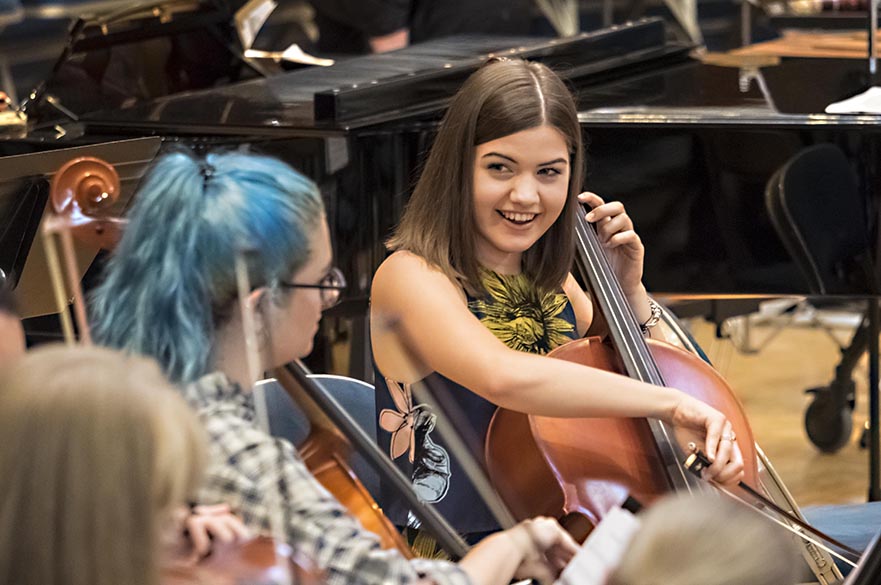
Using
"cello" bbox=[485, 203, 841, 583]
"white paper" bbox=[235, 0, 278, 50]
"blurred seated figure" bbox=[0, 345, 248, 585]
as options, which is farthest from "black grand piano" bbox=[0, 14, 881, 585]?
"blurred seated figure" bbox=[0, 345, 248, 585]

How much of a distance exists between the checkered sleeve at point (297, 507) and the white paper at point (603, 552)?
171 mm

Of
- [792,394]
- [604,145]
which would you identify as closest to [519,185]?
[604,145]

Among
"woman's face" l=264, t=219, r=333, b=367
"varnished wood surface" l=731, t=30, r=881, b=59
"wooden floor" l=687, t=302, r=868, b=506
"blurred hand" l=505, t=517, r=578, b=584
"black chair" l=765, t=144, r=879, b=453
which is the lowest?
"wooden floor" l=687, t=302, r=868, b=506

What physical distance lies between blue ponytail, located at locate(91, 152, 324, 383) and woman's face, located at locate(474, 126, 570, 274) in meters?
0.64

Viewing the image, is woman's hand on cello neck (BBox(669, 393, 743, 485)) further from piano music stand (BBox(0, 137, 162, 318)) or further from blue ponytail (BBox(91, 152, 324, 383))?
piano music stand (BBox(0, 137, 162, 318))

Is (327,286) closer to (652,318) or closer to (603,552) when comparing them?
(603,552)

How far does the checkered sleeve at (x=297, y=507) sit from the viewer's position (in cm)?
117

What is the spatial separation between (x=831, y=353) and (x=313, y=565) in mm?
3682

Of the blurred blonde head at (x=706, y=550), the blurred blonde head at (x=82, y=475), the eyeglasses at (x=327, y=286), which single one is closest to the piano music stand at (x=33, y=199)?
the eyeglasses at (x=327, y=286)

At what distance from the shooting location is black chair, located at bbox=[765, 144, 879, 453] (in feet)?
8.93

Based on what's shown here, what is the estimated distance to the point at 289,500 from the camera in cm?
119

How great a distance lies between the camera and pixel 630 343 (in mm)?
1810

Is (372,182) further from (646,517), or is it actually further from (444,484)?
(646,517)

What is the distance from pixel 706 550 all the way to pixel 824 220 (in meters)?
2.00
